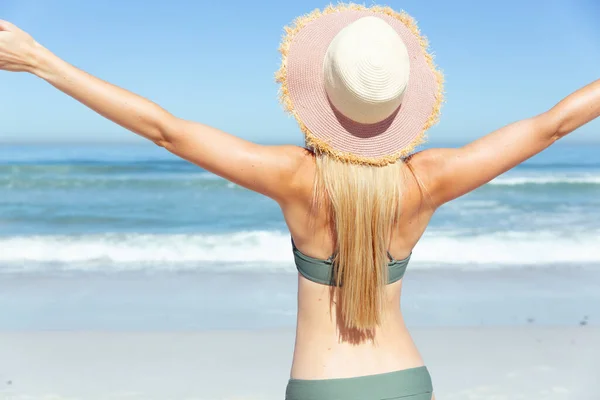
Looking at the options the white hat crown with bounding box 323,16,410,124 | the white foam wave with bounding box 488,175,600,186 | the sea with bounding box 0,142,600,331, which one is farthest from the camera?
the white foam wave with bounding box 488,175,600,186

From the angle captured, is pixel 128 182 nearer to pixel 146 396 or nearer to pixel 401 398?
pixel 146 396

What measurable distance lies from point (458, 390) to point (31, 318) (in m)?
3.52

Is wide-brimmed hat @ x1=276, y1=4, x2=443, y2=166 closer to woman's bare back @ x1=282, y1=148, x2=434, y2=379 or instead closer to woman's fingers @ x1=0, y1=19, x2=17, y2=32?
woman's bare back @ x1=282, y1=148, x2=434, y2=379

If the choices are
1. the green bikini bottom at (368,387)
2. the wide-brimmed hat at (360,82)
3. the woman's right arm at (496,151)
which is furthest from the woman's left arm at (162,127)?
the green bikini bottom at (368,387)

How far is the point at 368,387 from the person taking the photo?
1.60 m

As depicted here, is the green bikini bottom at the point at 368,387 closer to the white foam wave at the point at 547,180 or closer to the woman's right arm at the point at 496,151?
the woman's right arm at the point at 496,151

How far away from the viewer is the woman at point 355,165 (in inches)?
57.0

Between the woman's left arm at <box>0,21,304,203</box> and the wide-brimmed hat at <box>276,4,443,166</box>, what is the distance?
108 millimetres

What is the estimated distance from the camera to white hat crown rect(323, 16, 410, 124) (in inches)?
56.6

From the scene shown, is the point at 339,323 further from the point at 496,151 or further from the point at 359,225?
the point at 496,151

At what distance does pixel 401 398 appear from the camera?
1621 mm

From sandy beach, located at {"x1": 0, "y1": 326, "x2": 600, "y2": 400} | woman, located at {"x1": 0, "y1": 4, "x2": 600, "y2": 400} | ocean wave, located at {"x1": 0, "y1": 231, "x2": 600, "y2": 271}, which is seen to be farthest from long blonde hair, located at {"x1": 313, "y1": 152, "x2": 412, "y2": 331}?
Result: ocean wave, located at {"x1": 0, "y1": 231, "x2": 600, "y2": 271}

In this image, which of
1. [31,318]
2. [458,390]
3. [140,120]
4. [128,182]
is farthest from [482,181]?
[128,182]

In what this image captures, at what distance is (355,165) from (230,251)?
7.68 meters
